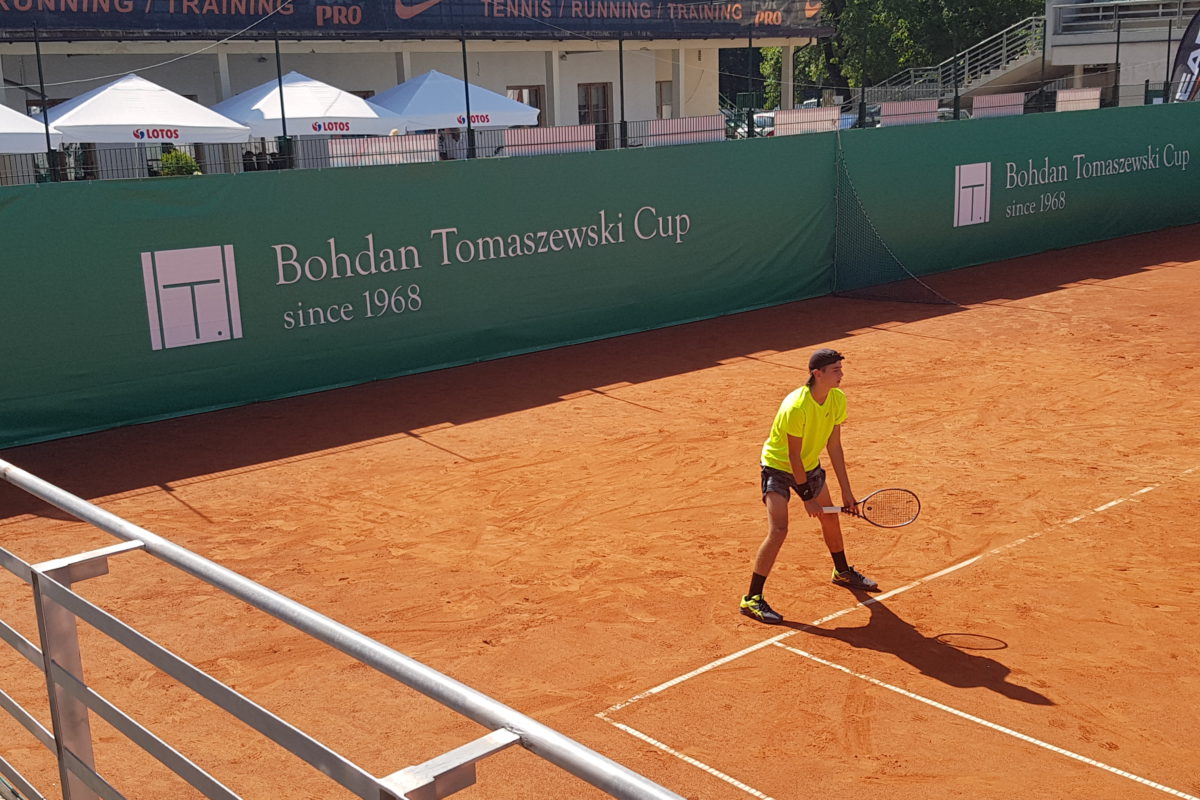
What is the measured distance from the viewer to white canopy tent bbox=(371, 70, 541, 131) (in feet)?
80.7

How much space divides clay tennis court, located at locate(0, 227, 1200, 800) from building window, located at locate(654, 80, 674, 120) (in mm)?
27037

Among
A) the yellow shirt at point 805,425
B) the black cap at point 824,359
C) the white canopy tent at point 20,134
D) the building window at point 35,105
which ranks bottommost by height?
the yellow shirt at point 805,425

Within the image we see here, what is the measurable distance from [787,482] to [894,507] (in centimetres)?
71

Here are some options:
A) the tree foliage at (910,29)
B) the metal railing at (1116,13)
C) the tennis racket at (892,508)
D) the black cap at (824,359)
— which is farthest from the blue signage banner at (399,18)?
the tennis racket at (892,508)

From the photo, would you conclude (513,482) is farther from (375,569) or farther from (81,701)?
(81,701)

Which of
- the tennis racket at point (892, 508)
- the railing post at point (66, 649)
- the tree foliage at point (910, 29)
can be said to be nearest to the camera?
the railing post at point (66, 649)

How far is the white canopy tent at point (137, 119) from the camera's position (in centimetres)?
1986

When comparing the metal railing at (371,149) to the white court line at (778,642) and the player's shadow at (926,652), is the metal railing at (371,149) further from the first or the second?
the player's shadow at (926,652)

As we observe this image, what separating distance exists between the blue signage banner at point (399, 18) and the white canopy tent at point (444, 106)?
5.82 ft

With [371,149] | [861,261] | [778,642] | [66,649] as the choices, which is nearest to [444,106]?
[371,149]

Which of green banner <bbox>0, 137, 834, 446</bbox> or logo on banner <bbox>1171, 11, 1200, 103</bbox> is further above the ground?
logo on banner <bbox>1171, 11, 1200, 103</bbox>

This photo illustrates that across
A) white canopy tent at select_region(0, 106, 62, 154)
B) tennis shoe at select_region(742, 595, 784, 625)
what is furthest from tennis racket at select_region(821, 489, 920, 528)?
white canopy tent at select_region(0, 106, 62, 154)

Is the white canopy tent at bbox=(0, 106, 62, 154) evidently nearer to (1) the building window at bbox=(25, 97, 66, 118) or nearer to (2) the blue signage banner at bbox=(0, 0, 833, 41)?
(2) the blue signage banner at bbox=(0, 0, 833, 41)

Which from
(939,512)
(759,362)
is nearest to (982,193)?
(759,362)
